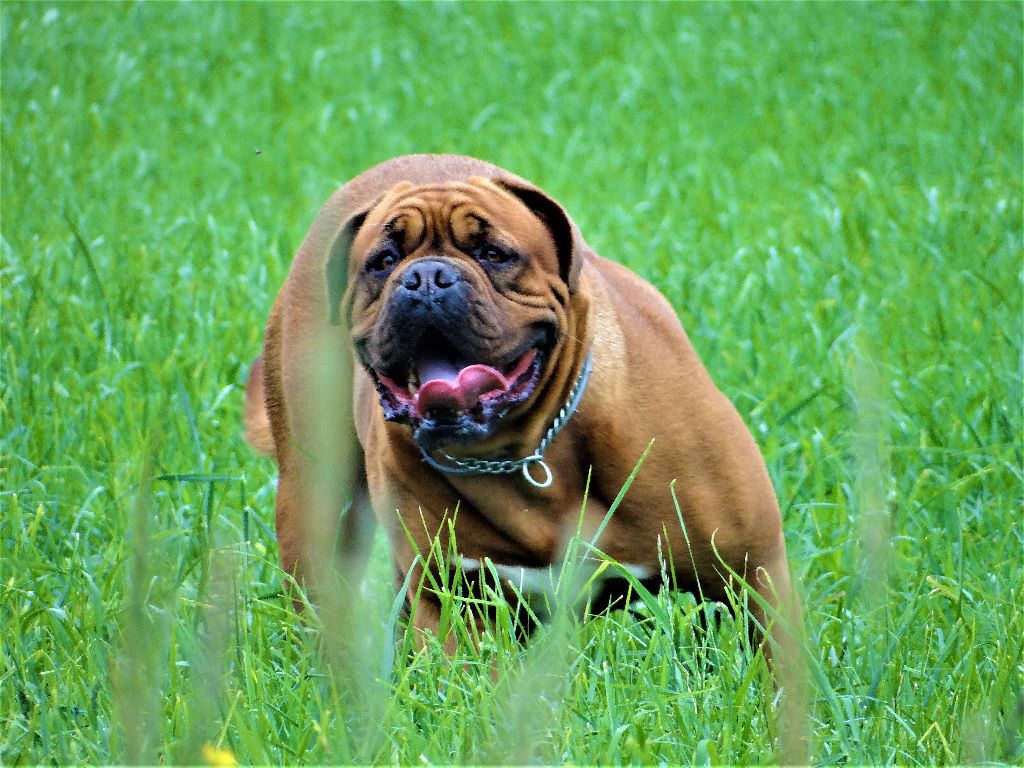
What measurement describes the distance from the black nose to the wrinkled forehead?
119mm

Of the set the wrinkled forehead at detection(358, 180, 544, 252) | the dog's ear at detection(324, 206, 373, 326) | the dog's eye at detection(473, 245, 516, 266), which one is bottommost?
the dog's ear at detection(324, 206, 373, 326)

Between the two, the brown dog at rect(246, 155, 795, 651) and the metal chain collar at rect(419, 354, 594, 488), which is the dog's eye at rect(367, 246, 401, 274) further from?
the metal chain collar at rect(419, 354, 594, 488)

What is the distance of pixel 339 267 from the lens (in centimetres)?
332

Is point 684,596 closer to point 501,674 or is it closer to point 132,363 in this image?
point 501,674

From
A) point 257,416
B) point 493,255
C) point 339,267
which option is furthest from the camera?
point 257,416

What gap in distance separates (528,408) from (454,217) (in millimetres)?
451

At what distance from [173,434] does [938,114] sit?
4.77 m

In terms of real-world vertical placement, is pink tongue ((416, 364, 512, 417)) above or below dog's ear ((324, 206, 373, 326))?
below

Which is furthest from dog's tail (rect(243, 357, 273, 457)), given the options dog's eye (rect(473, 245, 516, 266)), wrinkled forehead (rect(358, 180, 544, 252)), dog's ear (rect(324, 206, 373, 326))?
dog's eye (rect(473, 245, 516, 266))

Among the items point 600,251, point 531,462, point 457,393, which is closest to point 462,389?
point 457,393

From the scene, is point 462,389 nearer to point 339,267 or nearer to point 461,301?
point 461,301

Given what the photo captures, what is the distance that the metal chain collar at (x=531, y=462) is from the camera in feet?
9.93

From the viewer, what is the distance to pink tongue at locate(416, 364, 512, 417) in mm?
2889

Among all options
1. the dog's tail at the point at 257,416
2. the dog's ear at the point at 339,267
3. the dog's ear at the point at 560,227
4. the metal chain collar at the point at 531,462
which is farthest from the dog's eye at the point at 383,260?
the dog's tail at the point at 257,416
